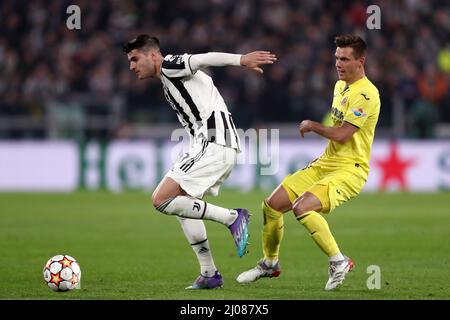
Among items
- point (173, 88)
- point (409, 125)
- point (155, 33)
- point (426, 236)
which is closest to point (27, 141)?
point (155, 33)

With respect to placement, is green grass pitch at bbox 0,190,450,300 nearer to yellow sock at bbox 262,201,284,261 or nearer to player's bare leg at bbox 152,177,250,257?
yellow sock at bbox 262,201,284,261

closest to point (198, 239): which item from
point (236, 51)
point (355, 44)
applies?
point (355, 44)

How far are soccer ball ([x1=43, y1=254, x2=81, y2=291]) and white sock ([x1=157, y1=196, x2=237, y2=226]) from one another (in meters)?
0.82

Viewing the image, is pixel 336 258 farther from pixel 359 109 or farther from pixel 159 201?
pixel 159 201

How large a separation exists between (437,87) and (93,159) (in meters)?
7.28

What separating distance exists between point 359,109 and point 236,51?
546 inches

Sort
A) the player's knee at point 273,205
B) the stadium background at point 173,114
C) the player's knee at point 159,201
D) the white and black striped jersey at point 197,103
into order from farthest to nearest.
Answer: the stadium background at point 173,114 → the player's knee at point 273,205 → the white and black striped jersey at point 197,103 → the player's knee at point 159,201

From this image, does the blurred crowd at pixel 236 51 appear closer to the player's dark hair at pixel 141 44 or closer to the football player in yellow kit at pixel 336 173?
the football player in yellow kit at pixel 336 173

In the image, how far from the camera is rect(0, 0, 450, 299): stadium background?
16.1 metres

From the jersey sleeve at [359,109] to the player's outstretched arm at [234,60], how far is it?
2.76 ft

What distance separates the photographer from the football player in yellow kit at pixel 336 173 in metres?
7.61

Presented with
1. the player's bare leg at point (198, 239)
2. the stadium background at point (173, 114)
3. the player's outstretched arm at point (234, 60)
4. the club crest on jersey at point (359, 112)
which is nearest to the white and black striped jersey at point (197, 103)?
the player's outstretched arm at point (234, 60)

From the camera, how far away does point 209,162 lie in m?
7.68

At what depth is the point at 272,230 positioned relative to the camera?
806cm
